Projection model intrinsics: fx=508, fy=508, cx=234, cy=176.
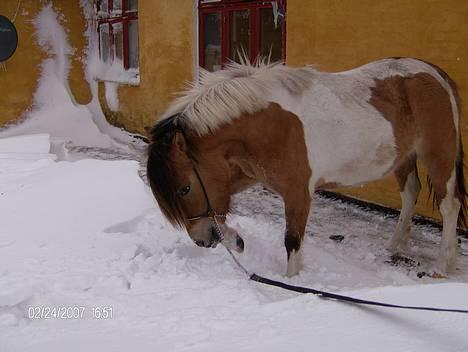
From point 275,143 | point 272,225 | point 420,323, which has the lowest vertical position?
point 272,225

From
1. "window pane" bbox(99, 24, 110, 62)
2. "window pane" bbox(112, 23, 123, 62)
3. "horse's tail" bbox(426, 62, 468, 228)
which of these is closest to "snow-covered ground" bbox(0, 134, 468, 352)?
"horse's tail" bbox(426, 62, 468, 228)

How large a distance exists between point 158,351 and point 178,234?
6.15 ft

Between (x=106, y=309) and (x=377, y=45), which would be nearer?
(x=106, y=309)

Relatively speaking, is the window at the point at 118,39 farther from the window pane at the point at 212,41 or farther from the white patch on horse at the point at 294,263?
the white patch on horse at the point at 294,263

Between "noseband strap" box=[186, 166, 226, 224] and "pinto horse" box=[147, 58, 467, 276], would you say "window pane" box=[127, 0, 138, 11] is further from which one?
"noseband strap" box=[186, 166, 226, 224]

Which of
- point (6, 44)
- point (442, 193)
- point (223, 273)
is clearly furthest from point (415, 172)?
point (6, 44)

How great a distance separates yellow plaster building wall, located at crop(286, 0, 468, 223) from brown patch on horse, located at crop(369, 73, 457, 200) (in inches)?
32.1

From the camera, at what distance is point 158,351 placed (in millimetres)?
1719

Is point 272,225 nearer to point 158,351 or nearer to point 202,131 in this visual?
point 202,131

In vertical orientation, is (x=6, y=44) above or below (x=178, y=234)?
above

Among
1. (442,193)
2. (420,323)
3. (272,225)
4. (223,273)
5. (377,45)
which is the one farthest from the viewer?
(377,45)

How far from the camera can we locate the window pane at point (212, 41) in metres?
7.20

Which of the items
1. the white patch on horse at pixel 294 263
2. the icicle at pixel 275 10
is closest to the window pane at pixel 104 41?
the icicle at pixel 275 10

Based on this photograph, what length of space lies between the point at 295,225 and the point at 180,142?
0.89 meters
